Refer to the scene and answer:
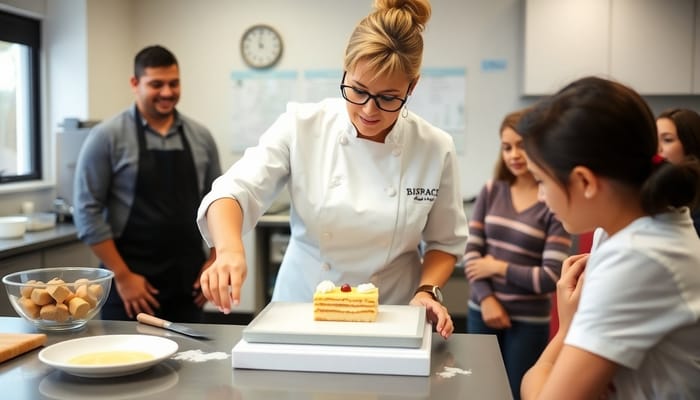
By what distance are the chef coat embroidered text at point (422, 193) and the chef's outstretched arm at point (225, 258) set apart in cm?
41

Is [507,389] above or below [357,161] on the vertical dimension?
below

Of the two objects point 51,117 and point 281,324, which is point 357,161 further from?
point 51,117

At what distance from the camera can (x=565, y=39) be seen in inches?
150

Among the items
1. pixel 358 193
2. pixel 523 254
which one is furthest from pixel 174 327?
pixel 523 254

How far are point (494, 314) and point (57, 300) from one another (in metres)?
1.44

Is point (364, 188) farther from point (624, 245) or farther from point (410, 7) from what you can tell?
point (624, 245)

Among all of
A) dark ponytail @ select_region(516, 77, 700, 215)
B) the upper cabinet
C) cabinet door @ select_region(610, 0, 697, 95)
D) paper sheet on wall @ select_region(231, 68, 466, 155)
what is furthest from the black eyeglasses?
paper sheet on wall @ select_region(231, 68, 466, 155)

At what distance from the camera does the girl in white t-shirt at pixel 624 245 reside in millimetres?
948

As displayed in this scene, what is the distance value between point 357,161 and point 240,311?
2.69 metres

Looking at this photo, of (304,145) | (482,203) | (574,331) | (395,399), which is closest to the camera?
(574,331)

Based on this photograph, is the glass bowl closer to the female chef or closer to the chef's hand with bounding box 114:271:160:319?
the female chef

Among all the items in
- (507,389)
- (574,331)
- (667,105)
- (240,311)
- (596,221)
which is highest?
(667,105)

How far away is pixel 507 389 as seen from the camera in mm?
1170

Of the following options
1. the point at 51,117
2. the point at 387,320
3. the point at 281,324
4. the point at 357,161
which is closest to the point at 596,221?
the point at 387,320
